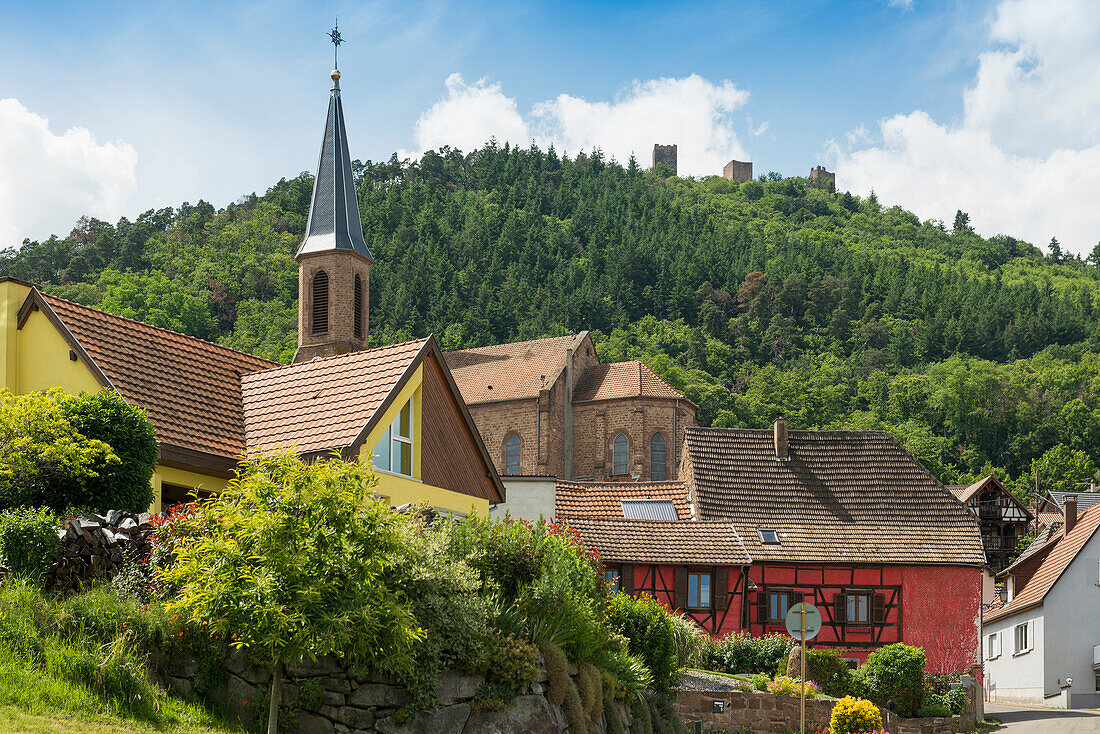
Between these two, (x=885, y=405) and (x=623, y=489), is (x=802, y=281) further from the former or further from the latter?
(x=623, y=489)

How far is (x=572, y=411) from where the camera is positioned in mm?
67625

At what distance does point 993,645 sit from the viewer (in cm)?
4912

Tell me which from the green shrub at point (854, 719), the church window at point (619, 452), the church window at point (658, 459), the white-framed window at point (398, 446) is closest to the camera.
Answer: the white-framed window at point (398, 446)

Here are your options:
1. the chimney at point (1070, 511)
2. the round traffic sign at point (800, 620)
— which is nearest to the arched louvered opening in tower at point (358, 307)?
the chimney at point (1070, 511)

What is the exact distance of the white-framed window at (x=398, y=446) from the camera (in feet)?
63.0

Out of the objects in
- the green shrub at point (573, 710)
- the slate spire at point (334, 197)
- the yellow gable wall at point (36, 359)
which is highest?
the slate spire at point (334, 197)

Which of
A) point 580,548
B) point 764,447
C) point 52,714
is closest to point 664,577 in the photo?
point 764,447

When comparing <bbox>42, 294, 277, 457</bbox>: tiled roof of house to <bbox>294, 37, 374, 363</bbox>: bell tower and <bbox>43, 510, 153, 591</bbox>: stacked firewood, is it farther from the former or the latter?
<bbox>294, 37, 374, 363</bbox>: bell tower

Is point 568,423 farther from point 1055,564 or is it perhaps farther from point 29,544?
point 29,544

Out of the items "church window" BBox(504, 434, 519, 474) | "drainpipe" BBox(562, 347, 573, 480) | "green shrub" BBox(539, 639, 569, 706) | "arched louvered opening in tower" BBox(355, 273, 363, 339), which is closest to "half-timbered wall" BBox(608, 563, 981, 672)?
"green shrub" BBox(539, 639, 569, 706)

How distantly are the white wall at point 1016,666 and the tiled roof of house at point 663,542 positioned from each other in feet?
45.4

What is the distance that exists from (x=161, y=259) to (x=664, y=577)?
8282 centimetres

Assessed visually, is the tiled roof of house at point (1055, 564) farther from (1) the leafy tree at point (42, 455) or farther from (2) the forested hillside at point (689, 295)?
(2) the forested hillside at point (689, 295)

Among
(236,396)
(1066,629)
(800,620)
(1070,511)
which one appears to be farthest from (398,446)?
(1070,511)
